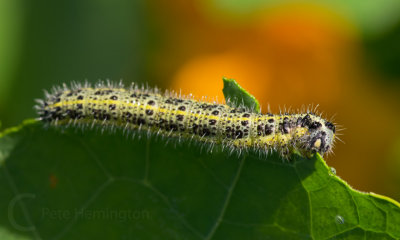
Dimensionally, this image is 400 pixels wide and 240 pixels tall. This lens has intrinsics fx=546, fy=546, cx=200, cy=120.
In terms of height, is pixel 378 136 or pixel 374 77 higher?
pixel 374 77

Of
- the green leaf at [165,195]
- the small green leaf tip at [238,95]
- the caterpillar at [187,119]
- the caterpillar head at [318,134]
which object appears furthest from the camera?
the caterpillar at [187,119]

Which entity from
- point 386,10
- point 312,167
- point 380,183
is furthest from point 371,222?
point 386,10

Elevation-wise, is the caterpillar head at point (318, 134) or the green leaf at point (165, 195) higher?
the caterpillar head at point (318, 134)

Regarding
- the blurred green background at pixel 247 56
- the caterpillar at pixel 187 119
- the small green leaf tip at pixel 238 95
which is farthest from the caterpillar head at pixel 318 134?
the blurred green background at pixel 247 56

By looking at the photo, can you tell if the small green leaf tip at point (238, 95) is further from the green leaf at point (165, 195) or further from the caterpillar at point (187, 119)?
the green leaf at point (165, 195)

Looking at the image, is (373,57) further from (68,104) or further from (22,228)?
(22,228)
